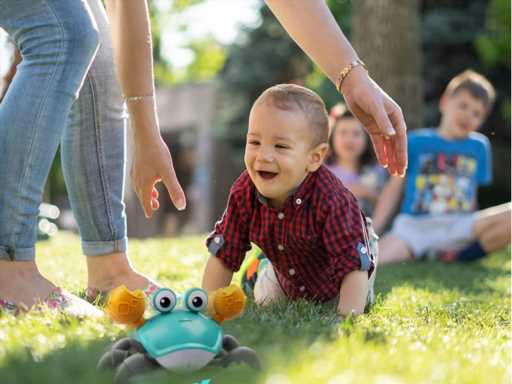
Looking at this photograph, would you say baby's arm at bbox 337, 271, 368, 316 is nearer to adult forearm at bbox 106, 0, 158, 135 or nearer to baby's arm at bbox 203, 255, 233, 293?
baby's arm at bbox 203, 255, 233, 293

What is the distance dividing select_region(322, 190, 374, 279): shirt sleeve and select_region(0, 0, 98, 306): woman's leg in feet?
3.14

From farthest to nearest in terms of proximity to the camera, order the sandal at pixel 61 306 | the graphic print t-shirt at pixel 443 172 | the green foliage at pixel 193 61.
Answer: the green foliage at pixel 193 61
the graphic print t-shirt at pixel 443 172
the sandal at pixel 61 306

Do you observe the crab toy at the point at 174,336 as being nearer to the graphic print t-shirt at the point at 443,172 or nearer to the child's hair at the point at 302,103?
the child's hair at the point at 302,103

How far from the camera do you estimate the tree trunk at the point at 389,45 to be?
8469mm

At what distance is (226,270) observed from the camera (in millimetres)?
Answer: 2963

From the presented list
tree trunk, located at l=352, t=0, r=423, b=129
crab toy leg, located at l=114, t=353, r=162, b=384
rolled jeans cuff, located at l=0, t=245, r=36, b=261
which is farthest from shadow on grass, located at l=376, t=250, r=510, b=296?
tree trunk, located at l=352, t=0, r=423, b=129

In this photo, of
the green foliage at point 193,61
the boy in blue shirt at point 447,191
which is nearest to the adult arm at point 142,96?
the boy in blue shirt at point 447,191

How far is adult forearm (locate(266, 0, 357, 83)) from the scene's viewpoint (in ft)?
8.48

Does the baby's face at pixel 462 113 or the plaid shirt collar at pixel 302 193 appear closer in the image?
the plaid shirt collar at pixel 302 193

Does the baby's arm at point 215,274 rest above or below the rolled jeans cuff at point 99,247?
below

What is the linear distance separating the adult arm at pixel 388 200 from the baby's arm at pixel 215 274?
358 cm

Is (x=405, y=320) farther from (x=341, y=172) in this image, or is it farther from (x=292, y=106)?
(x=341, y=172)

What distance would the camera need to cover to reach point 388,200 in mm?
6496

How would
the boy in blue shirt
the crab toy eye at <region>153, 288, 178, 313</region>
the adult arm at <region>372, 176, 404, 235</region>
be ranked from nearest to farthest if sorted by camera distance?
the crab toy eye at <region>153, 288, 178, 313</region>
the boy in blue shirt
the adult arm at <region>372, 176, 404, 235</region>
